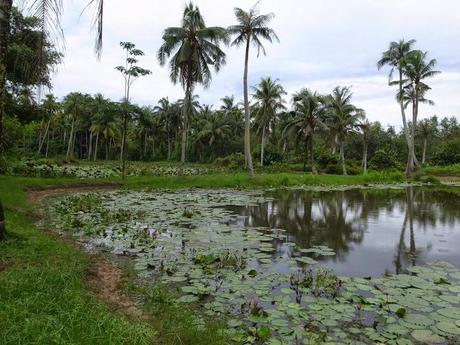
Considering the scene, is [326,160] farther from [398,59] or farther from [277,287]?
[277,287]

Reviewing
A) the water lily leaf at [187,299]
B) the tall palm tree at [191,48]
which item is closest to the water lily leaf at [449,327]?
the water lily leaf at [187,299]

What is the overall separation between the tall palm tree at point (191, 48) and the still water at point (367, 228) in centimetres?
1123

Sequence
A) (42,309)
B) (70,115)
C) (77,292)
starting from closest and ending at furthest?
Result: (42,309), (77,292), (70,115)

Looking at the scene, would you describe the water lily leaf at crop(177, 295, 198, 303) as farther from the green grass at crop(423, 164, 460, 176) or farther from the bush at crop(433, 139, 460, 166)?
the bush at crop(433, 139, 460, 166)

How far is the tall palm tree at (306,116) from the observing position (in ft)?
127

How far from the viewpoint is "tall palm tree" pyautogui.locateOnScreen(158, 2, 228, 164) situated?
26.9 meters

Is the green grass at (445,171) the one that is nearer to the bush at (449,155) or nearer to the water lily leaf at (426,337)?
the bush at (449,155)

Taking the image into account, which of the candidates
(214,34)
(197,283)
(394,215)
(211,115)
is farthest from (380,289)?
(211,115)

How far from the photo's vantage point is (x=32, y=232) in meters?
9.28

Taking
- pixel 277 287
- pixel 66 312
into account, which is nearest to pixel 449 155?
pixel 277 287

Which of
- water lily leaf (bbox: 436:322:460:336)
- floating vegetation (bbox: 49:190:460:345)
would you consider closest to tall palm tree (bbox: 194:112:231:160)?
floating vegetation (bbox: 49:190:460:345)

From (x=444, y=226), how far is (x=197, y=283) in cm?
1050

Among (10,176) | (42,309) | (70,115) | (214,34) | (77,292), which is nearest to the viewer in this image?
(42,309)

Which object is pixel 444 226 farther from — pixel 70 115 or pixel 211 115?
pixel 70 115
